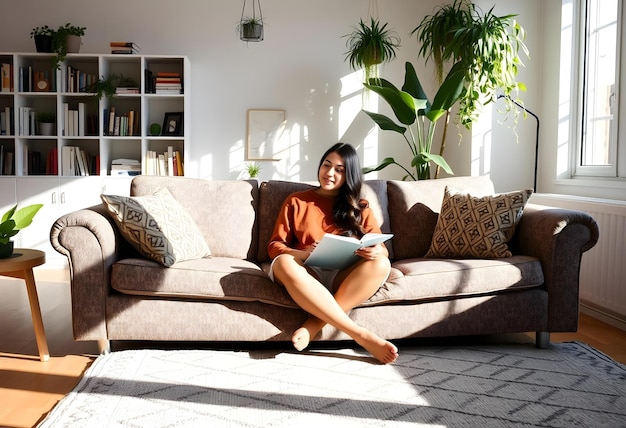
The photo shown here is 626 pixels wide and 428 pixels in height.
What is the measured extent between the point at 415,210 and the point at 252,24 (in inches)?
106

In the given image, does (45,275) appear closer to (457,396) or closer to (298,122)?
(298,122)

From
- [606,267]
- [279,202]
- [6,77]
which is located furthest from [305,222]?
[6,77]

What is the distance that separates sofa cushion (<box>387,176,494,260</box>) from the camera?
344 centimetres

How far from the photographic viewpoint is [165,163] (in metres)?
5.73

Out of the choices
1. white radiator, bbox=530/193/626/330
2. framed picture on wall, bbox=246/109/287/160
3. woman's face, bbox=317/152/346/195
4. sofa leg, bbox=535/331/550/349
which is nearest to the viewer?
sofa leg, bbox=535/331/550/349

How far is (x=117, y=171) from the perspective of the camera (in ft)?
18.5

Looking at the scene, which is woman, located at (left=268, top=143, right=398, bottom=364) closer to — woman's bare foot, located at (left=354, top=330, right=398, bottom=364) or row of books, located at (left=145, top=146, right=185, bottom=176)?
woman's bare foot, located at (left=354, top=330, right=398, bottom=364)

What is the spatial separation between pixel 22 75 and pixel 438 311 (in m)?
4.43

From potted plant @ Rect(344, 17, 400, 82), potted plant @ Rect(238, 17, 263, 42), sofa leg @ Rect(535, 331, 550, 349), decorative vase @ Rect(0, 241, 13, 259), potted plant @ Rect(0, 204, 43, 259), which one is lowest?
sofa leg @ Rect(535, 331, 550, 349)

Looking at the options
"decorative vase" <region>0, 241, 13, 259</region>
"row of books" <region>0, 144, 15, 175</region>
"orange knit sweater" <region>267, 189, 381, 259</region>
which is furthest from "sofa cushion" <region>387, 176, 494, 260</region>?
"row of books" <region>0, 144, 15, 175</region>

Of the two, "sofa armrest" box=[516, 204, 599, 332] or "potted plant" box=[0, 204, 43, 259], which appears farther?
"sofa armrest" box=[516, 204, 599, 332]

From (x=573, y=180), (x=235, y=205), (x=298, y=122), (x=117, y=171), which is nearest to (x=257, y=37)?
(x=298, y=122)

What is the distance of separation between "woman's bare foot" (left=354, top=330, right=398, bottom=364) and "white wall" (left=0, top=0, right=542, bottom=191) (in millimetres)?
3389

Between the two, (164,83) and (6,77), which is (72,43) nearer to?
(6,77)
